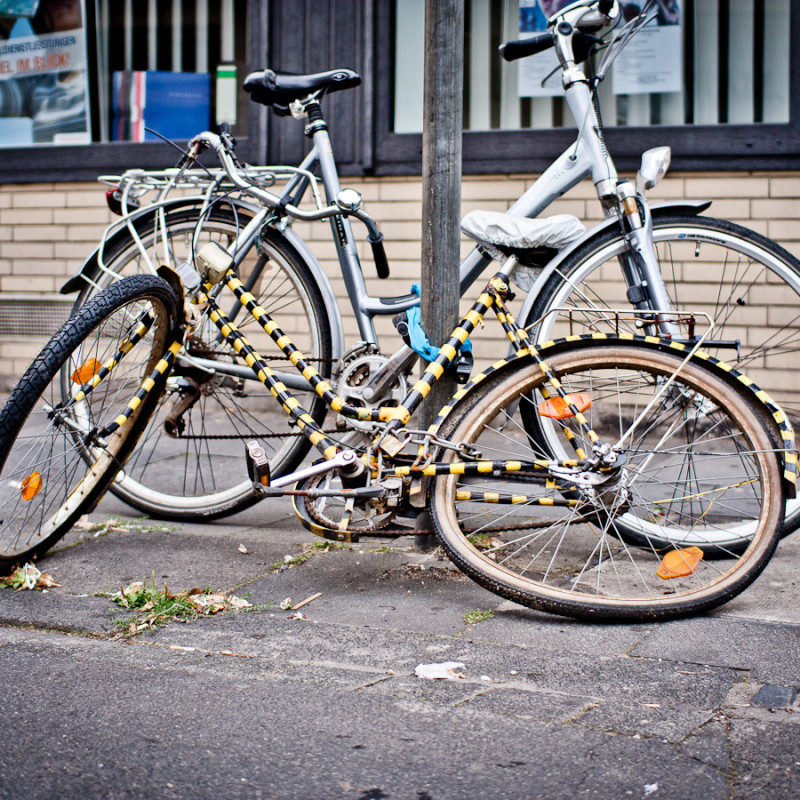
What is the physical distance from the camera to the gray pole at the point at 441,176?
3314 millimetres

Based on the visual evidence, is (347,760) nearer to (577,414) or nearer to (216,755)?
(216,755)

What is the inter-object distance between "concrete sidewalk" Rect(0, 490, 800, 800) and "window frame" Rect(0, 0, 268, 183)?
350 cm

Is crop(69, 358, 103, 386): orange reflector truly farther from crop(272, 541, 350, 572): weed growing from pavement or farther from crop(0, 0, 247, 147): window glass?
crop(0, 0, 247, 147): window glass

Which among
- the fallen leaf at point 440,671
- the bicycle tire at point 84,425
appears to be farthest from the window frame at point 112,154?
the fallen leaf at point 440,671

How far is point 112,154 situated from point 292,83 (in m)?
3.24

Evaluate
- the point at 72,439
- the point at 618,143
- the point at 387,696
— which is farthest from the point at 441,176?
the point at 618,143

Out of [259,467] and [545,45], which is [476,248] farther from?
[259,467]

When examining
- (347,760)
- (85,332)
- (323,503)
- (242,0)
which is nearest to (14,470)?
(85,332)

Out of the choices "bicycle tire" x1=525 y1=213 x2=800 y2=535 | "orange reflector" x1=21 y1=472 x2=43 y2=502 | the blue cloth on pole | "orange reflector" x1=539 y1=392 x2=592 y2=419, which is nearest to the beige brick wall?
"bicycle tire" x1=525 y1=213 x2=800 y2=535

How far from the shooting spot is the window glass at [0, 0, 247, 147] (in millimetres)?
6543

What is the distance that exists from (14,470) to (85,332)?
0.52 m

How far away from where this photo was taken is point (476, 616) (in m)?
2.87

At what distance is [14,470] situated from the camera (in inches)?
129

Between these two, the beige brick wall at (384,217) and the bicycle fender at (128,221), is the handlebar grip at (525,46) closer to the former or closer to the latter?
the bicycle fender at (128,221)
